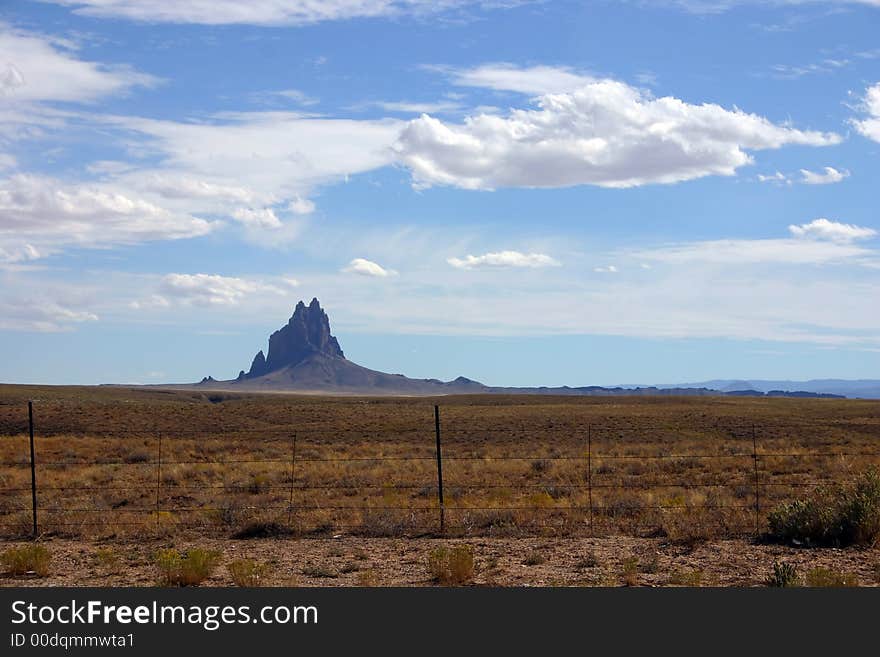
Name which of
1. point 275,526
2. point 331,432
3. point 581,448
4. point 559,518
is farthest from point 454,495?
point 331,432

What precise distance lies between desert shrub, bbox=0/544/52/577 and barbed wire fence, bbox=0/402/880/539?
3.45 metres

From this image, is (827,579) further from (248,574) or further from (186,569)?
(186,569)

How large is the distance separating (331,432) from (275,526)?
1488 inches

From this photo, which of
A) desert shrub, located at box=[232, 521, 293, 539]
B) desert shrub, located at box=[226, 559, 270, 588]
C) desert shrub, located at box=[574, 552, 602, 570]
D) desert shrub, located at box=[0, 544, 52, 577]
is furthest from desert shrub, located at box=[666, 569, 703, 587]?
desert shrub, located at box=[0, 544, 52, 577]

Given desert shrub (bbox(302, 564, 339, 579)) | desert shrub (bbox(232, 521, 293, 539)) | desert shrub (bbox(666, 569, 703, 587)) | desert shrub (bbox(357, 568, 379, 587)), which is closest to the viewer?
desert shrub (bbox(666, 569, 703, 587))

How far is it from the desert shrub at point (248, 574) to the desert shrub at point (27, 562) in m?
2.94

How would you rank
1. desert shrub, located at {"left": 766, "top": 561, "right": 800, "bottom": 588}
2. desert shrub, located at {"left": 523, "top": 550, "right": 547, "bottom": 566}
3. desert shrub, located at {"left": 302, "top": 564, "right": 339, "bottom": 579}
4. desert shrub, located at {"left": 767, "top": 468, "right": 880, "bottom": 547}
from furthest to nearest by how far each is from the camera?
desert shrub, located at {"left": 767, "top": 468, "right": 880, "bottom": 547} → desert shrub, located at {"left": 523, "top": 550, "right": 547, "bottom": 566} → desert shrub, located at {"left": 302, "top": 564, "right": 339, "bottom": 579} → desert shrub, located at {"left": 766, "top": 561, "right": 800, "bottom": 588}

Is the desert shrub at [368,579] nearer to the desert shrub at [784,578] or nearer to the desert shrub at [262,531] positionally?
the desert shrub at [262,531]

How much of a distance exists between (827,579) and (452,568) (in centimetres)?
478

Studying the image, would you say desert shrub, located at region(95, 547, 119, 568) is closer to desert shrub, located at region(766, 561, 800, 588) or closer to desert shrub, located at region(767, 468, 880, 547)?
desert shrub, located at region(766, 561, 800, 588)

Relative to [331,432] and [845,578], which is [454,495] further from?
[331,432]

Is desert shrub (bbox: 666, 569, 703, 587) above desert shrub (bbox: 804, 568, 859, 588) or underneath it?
underneath

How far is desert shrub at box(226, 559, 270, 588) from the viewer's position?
11750 millimetres

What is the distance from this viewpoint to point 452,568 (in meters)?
12.1
